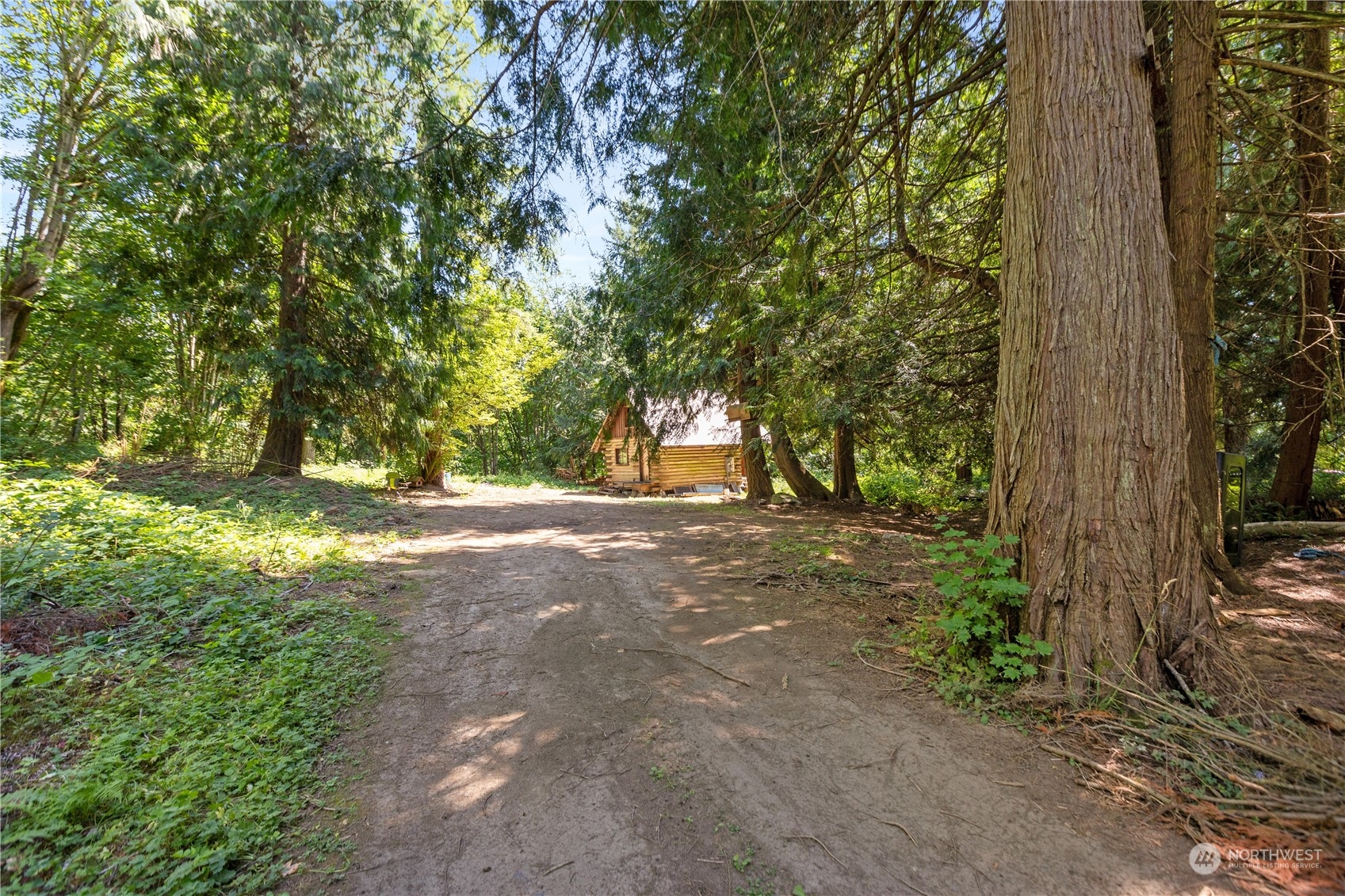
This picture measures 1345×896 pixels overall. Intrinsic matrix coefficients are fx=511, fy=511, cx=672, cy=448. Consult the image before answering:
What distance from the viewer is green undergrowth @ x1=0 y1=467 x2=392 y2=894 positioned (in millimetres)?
1796

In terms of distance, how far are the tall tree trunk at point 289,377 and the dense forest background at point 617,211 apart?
0.21 ft

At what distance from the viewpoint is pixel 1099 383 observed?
294 centimetres

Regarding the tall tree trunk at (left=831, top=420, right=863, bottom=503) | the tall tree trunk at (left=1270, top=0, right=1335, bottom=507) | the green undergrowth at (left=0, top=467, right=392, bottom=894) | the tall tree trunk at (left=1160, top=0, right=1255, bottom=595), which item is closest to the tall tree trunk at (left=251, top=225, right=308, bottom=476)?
the green undergrowth at (left=0, top=467, right=392, bottom=894)

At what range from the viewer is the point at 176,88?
769 cm

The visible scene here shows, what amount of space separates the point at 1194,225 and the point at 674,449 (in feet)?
61.6

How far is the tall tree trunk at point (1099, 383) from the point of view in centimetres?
286

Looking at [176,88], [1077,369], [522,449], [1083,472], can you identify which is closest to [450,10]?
[176,88]

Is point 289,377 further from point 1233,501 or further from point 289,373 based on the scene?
point 1233,501

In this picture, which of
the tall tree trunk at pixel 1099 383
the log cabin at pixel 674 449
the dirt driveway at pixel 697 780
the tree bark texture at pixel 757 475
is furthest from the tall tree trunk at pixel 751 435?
the dirt driveway at pixel 697 780

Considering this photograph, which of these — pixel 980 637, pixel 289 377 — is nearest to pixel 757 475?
pixel 289 377

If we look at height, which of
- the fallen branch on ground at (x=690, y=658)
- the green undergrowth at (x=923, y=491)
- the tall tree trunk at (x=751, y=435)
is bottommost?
the fallen branch on ground at (x=690, y=658)

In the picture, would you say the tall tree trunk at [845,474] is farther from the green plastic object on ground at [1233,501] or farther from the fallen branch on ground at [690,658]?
the fallen branch on ground at [690,658]

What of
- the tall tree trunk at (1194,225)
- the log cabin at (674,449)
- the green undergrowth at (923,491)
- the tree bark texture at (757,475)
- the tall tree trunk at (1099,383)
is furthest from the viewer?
the tree bark texture at (757,475)

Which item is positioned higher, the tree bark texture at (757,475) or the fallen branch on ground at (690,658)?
the tree bark texture at (757,475)
